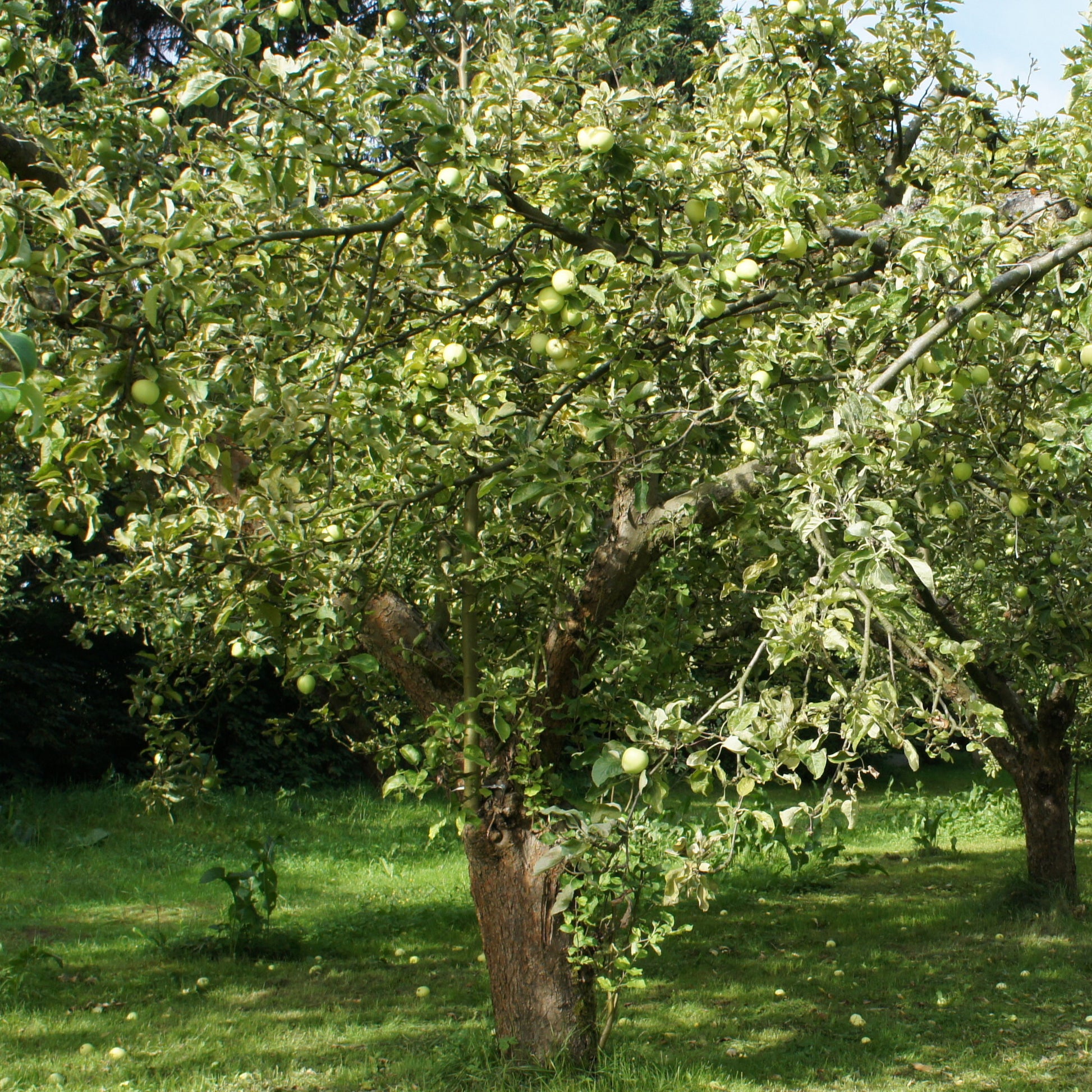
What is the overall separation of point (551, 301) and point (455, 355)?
0.49 m

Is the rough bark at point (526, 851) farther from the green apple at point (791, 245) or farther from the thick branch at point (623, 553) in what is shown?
the green apple at point (791, 245)

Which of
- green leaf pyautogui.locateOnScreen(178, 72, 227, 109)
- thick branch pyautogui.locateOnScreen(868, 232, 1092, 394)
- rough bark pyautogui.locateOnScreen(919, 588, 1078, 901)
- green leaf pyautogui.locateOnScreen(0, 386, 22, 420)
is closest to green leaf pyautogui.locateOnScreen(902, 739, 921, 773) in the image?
thick branch pyautogui.locateOnScreen(868, 232, 1092, 394)

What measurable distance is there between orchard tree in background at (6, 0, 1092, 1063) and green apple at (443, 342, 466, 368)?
19 millimetres

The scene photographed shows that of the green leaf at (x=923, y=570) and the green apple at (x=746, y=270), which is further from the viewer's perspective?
the green apple at (x=746, y=270)

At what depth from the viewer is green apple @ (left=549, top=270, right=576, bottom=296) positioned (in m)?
2.22

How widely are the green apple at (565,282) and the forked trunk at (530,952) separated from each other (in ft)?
6.46

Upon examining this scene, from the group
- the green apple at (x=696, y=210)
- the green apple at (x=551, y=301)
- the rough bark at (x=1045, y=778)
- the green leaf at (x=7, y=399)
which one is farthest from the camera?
the rough bark at (x=1045, y=778)

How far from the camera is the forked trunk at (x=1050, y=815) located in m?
6.71

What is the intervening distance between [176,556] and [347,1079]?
6.42 ft

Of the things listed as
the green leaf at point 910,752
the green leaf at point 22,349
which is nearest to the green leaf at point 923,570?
the green leaf at point 910,752

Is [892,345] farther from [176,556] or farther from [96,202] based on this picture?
[176,556]

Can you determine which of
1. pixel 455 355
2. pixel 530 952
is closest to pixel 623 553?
pixel 455 355

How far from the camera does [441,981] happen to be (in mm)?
5383

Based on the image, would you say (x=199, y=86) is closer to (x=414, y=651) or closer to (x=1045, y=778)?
(x=414, y=651)
